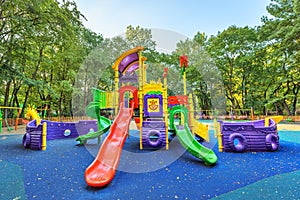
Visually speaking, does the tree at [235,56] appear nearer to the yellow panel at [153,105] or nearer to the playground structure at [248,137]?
the playground structure at [248,137]

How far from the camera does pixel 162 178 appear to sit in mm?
2934

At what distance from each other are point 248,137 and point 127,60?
421 cm

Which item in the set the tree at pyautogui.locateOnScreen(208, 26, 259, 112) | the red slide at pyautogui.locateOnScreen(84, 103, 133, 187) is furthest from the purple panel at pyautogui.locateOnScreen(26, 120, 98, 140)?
the tree at pyautogui.locateOnScreen(208, 26, 259, 112)

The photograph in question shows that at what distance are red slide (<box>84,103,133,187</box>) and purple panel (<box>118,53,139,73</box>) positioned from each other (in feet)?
6.27

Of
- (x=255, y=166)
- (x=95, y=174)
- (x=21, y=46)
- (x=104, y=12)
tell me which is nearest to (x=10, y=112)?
(x=21, y=46)

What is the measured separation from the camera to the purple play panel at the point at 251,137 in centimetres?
461

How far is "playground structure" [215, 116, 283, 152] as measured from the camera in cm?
462

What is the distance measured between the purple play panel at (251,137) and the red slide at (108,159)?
108 inches

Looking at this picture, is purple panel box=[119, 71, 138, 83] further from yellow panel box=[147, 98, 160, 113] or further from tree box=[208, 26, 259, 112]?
tree box=[208, 26, 259, 112]

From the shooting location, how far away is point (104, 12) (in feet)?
19.2

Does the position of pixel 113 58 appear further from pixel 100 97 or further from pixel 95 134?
pixel 95 134

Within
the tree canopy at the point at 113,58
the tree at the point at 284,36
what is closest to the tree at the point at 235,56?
the tree canopy at the point at 113,58

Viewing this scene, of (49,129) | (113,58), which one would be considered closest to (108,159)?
(49,129)

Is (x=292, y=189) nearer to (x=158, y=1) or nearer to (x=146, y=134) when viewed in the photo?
(x=146, y=134)
